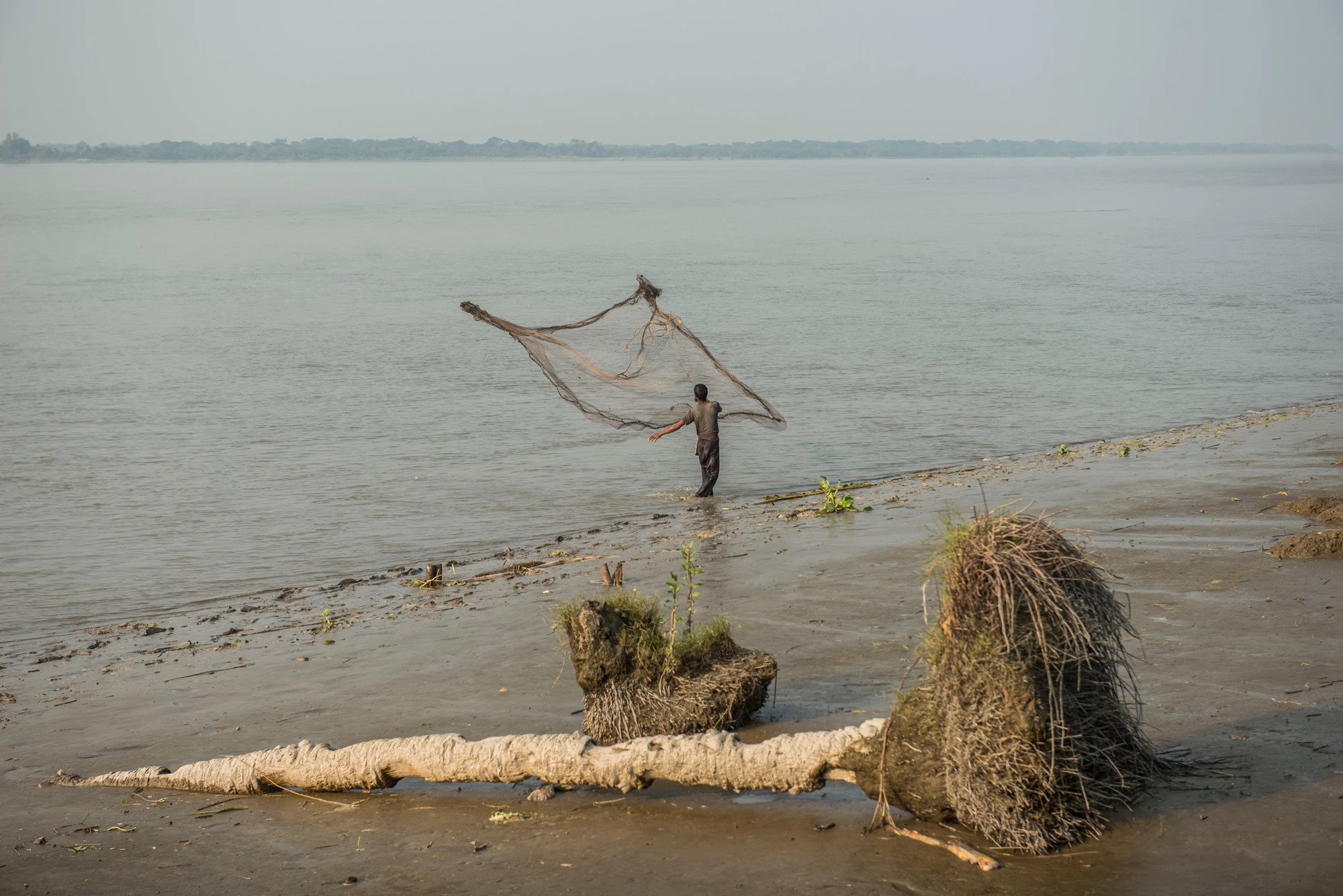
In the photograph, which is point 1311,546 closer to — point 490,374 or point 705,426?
point 705,426

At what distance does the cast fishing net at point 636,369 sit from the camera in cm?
1661

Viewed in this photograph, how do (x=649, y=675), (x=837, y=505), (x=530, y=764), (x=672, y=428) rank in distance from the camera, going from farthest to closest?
(x=672, y=428), (x=837, y=505), (x=649, y=675), (x=530, y=764)

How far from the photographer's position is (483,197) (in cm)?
14212

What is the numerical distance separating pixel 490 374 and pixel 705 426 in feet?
50.2

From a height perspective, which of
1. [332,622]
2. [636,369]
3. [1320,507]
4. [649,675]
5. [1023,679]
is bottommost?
[332,622]

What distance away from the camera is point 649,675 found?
802 centimetres

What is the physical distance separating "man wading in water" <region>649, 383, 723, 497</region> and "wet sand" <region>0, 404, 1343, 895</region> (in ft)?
4.63

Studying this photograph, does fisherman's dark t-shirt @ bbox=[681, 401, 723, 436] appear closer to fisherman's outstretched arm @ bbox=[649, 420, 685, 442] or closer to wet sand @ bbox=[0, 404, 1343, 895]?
fisherman's outstretched arm @ bbox=[649, 420, 685, 442]

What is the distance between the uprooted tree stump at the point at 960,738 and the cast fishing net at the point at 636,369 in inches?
353

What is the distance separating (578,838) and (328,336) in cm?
3215

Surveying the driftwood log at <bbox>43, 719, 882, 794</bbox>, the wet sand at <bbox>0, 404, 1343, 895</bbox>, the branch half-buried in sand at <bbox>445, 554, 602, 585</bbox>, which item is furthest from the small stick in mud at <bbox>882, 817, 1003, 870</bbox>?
the branch half-buried in sand at <bbox>445, 554, 602, 585</bbox>

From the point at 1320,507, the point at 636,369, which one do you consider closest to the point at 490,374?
the point at 636,369

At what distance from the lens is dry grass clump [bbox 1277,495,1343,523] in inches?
484

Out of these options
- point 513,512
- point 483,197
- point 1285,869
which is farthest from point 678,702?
point 483,197
